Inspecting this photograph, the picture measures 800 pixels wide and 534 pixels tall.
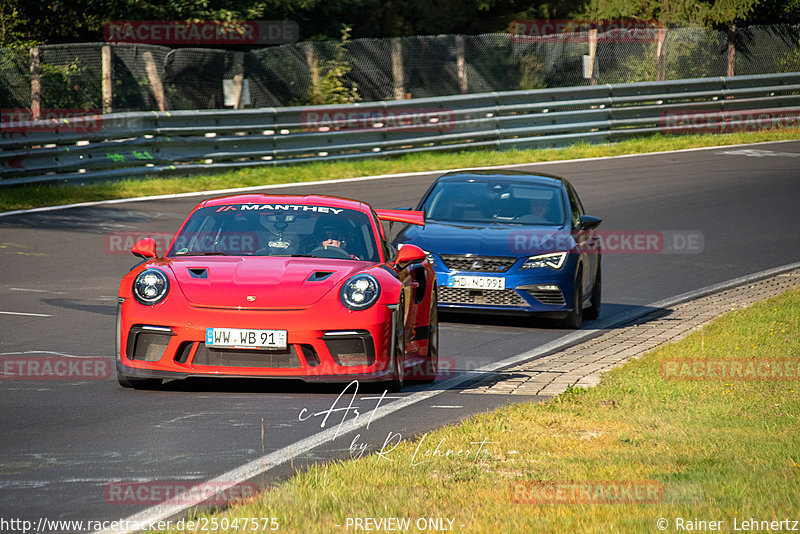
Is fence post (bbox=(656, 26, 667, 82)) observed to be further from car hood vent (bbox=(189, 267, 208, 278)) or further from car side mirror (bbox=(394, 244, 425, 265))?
car hood vent (bbox=(189, 267, 208, 278))

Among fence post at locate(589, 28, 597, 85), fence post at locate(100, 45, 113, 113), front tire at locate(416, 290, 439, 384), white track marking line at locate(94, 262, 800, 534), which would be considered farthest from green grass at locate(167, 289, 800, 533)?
fence post at locate(589, 28, 597, 85)

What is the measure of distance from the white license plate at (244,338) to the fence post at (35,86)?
581 inches

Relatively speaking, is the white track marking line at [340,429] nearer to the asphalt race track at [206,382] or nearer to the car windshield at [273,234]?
the asphalt race track at [206,382]

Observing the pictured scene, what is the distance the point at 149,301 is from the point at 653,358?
4.41 metres

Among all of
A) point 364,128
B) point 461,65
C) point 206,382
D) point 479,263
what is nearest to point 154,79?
point 364,128

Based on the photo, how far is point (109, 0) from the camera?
28.2 m

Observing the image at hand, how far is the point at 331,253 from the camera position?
8.98 m

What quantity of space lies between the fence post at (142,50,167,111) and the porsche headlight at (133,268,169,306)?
631 inches

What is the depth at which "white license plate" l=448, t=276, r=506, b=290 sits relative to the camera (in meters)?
12.3

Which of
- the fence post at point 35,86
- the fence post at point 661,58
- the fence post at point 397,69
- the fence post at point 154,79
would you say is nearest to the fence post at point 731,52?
the fence post at point 661,58

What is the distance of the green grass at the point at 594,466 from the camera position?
5211mm

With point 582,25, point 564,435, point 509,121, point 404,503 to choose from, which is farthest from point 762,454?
point 582,25

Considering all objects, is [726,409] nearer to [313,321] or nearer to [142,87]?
[313,321]

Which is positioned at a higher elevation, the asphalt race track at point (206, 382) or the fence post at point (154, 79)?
the fence post at point (154, 79)
